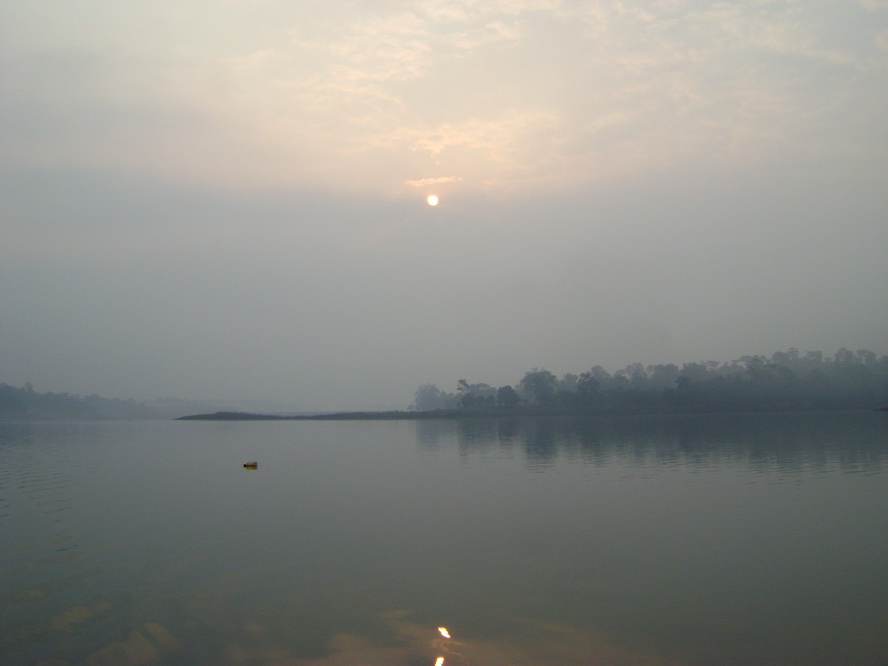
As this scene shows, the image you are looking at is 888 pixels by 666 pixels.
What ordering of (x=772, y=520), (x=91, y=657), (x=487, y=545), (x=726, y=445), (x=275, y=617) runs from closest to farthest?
1. (x=91, y=657)
2. (x=275, y=617)
3. (x=487, y=545)
4. (x=772, y=520)
5. (x=726, y=445)

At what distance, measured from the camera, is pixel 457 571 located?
57.0ft

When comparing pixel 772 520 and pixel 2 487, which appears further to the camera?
pixel 2 487

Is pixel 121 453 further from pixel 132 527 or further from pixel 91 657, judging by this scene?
pixel 91 657

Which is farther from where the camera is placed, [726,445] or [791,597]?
[726,445]

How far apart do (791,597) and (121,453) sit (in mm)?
62994

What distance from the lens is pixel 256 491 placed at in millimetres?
34156

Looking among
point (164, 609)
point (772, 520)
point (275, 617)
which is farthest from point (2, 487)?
point (772, 520)

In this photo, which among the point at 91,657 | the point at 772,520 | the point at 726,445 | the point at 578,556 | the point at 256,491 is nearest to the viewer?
the point at 91,657

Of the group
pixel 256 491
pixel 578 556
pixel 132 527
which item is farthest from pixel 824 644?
pixel 256 491

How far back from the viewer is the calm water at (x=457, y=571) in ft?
40.8

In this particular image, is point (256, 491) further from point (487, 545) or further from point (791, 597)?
point (791, 597)

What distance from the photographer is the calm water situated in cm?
1242

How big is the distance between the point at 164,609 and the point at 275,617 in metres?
2.89

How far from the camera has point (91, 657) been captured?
12.1 m
